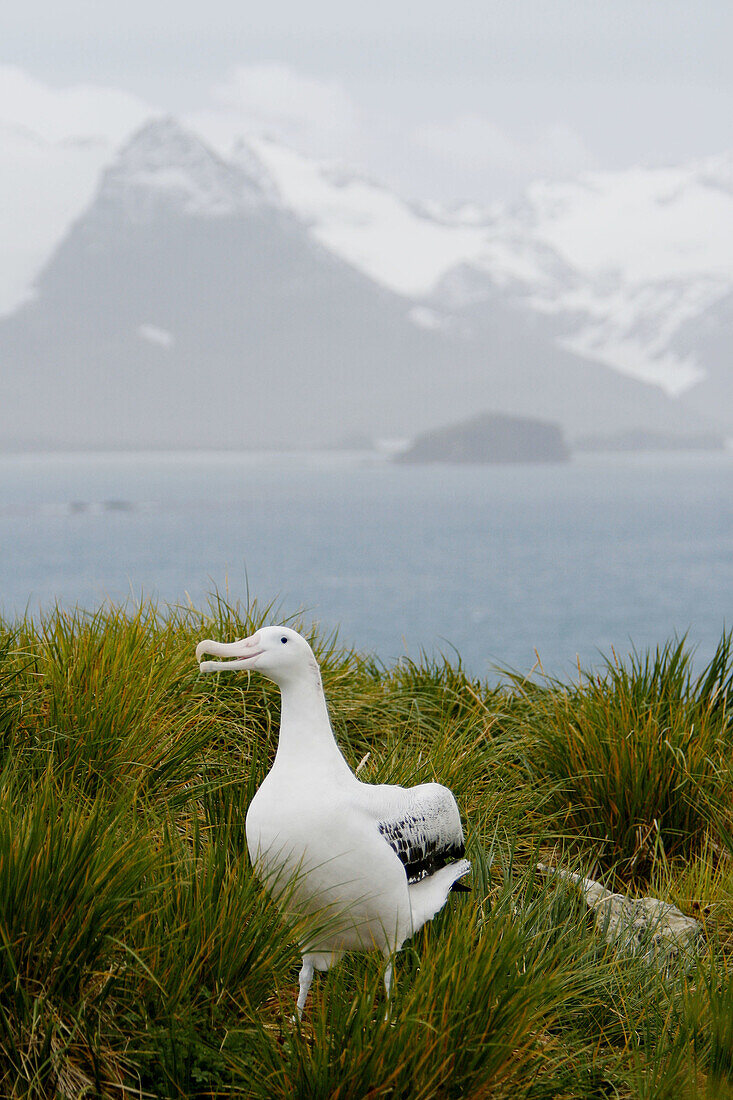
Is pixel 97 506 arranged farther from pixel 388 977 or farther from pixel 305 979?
pixel 388 977

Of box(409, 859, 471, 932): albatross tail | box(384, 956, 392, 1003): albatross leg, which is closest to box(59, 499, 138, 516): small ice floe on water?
box(409, 859, 471, 932): albatross tail

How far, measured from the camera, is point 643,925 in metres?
4.02

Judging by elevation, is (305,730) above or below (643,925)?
above

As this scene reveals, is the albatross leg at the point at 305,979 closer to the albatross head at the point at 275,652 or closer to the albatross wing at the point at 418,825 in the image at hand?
the albatross wing at the point at 418,825

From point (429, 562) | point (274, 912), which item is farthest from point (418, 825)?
point (429, 562)

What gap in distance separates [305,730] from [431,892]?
2.29 ft

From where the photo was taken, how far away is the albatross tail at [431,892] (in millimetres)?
3146

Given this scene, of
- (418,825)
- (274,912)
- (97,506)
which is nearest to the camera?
(274,912)

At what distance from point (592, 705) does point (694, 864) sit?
37.6 inches

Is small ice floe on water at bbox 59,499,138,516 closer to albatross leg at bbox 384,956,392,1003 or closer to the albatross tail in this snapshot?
the albatross tail

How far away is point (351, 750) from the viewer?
17.4 ft

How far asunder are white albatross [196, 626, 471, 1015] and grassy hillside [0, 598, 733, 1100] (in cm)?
10

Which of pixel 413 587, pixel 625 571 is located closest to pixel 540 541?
pixel 625 571

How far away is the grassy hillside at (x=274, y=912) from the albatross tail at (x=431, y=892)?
0.09 meters
